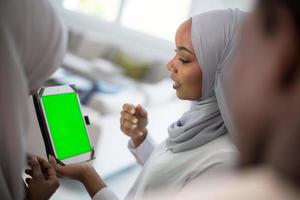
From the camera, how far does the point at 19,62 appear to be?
2.15 feet

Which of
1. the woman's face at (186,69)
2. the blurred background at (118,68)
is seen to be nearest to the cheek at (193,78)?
the woman's face at (186,69)

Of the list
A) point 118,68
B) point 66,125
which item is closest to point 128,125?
point 66,125

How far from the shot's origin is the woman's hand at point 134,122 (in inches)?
51.0

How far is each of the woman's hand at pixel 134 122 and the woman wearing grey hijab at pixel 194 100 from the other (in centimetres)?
19

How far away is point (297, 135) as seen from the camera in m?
0.38

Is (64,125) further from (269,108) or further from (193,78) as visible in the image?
(269,108)

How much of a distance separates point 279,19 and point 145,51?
534 centimetres

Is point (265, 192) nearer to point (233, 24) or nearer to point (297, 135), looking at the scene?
point (297, 135)

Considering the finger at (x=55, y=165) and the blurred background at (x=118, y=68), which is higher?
the finger at (x=55, y=165)

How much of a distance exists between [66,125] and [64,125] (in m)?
0.01

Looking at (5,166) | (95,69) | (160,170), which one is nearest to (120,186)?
(95,69)

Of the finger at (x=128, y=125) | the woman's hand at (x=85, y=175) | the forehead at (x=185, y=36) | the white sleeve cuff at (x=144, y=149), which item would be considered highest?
the forehead at (x=185, y=36)

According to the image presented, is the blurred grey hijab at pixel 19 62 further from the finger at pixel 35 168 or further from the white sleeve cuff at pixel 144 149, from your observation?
the white sleeve cuff at pixel 144 149

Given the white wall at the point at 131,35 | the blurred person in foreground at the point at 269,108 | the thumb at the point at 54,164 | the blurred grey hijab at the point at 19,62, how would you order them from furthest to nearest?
1. the white wall at the point at 131,35
2. the thumb at the point at 54,164
3. the blurred grey hijab at the point at 19,62
4. the blurred person in foreground at the point at 269,108
